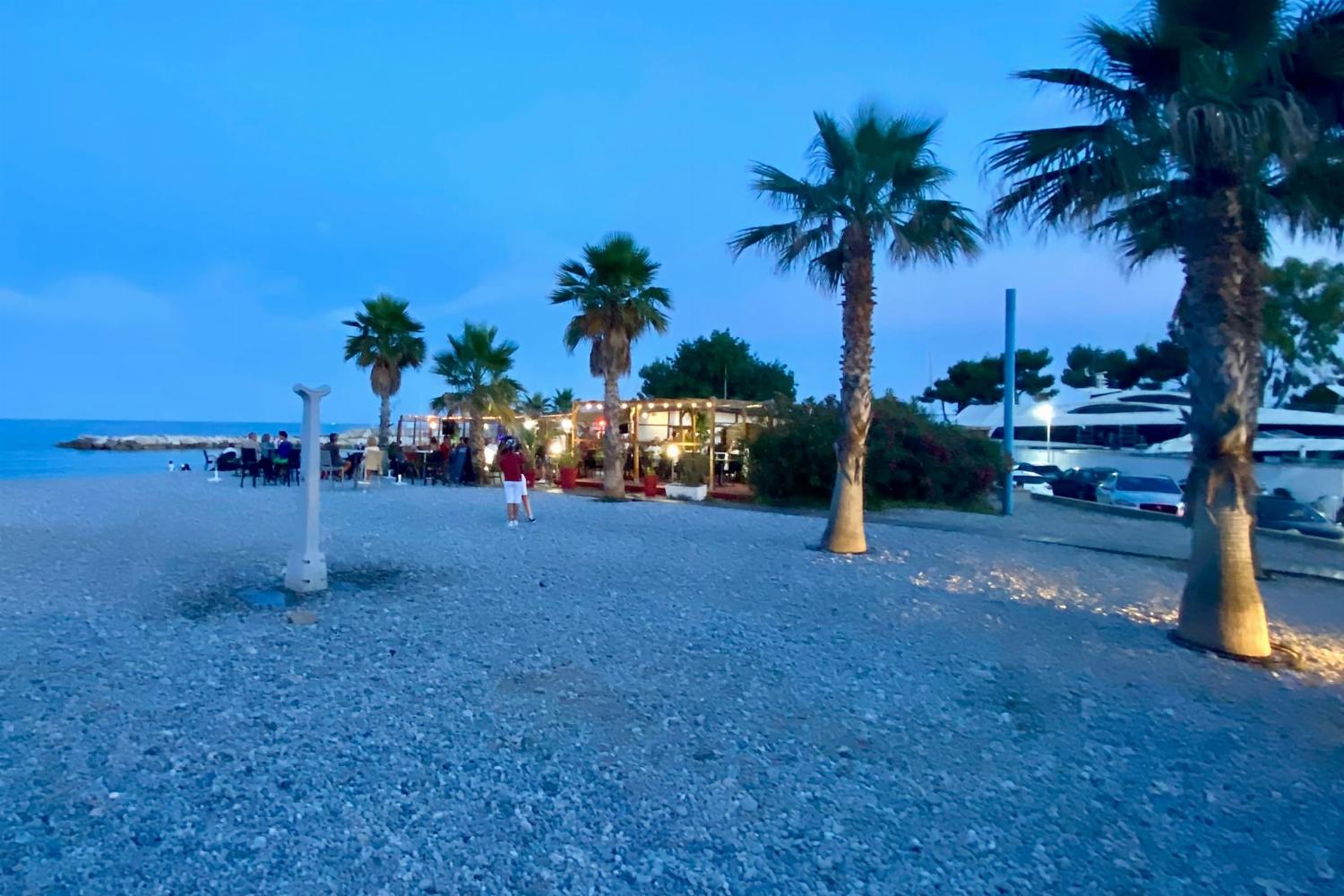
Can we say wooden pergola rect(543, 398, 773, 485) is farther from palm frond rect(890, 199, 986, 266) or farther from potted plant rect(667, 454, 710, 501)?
palm frond rect(890, 199, 986, 266)

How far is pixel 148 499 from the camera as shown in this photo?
18.0 meters

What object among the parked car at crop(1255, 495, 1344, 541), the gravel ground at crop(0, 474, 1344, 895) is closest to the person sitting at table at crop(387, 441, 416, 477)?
the gravel ground at crop(0, 474, 1344, 895)

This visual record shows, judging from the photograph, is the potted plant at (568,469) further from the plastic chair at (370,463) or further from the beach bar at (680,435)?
the plastic chair at (370,463)

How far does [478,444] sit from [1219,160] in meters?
22.1

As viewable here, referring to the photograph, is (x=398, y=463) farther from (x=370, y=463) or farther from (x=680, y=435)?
(x=680, y=435)

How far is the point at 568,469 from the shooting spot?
23.4 metres

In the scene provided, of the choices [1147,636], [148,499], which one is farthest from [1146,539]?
[148,499]

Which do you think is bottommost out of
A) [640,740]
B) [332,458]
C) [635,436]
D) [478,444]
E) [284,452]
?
[640,740]

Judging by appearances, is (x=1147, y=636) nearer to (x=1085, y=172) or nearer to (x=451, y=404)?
(x=1085, y=172)

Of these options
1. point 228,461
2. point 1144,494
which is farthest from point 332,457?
point 1144,494

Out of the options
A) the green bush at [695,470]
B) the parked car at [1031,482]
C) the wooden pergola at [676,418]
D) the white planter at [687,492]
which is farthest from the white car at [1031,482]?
the white planter at [687,492]

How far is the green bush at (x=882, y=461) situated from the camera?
64.7 feet

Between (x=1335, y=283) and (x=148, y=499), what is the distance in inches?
1621

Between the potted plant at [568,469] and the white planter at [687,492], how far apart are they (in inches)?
120
